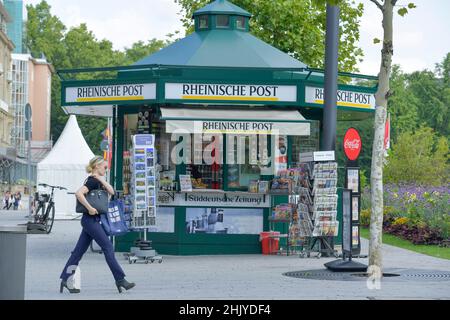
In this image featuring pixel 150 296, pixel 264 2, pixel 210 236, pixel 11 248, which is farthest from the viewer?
pixel 264 2

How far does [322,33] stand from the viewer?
1615 inches

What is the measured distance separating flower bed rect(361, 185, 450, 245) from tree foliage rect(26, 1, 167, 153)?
7431cm

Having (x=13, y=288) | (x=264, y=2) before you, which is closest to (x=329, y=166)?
(x=13, y=288)

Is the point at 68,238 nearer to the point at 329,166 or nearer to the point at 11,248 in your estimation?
the point at 329,166

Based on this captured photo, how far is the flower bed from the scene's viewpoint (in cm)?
2570

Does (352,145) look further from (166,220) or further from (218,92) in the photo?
(166,220)

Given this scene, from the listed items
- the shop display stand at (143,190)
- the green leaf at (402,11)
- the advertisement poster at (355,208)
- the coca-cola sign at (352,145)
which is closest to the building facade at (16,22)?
the coca-cola sign at (352,145)

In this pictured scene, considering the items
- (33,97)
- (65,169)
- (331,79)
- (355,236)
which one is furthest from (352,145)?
(33,97)

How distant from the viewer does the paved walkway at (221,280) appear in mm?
13625

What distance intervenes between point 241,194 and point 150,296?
837 centimetres

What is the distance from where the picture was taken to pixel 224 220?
21.7m

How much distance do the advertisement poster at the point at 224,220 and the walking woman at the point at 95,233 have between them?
24.0 feet

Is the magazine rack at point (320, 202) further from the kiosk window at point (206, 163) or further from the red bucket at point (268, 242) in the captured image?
the kiosk window at point (206, 163)

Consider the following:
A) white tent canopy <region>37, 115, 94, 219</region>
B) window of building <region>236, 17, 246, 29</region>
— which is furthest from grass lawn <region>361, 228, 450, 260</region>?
white tent canopy <region>37, 115, 94, 219</region>
